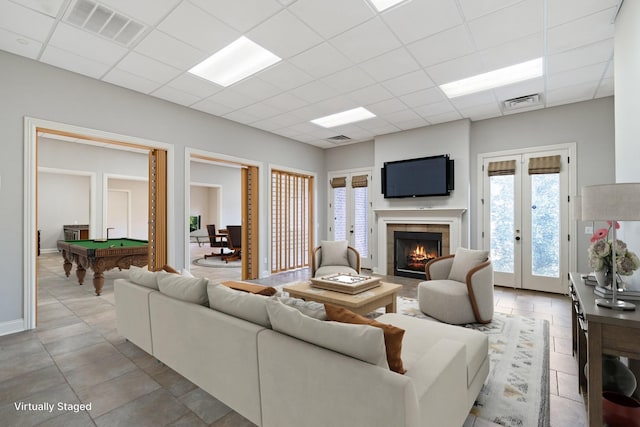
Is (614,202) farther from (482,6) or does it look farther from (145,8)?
(145,8)

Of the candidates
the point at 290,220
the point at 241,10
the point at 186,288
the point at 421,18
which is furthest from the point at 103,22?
the point at 290,220

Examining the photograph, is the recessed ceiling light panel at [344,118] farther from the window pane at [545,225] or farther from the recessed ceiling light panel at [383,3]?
the window pane at [545,225]

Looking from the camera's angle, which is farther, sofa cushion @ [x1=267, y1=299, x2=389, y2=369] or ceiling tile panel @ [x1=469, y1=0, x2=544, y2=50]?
ceiling tile panel @ [x1=469, y1=0, x2=544, y2=50]

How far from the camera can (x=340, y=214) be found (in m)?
7.61

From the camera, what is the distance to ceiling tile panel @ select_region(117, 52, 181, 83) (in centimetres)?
349

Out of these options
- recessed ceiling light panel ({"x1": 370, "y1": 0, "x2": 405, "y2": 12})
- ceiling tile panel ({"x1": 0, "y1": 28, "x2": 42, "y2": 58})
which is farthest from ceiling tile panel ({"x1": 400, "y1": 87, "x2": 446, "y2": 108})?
ceiling tile panel ({"x1": 0, "y1": 28, "x2": 42, "y2": 58})

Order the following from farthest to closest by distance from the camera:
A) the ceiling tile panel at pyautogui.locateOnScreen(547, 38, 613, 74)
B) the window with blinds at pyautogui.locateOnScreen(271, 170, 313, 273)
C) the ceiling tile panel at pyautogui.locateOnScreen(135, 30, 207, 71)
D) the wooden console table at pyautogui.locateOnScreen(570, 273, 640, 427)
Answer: the window with blinds at pyautogui.locateOnScreen(271, 170, 313, 273) → the ceiling tile panel at pyautogui.locateOnScreen(547, 38, 613, 74) → the ceiling tile panel at pyautogui.locateOnScreen(135, 30, 207, 71) → the wooden console table at pyautogui.locateOnScreen(570, 273, 640, 427)

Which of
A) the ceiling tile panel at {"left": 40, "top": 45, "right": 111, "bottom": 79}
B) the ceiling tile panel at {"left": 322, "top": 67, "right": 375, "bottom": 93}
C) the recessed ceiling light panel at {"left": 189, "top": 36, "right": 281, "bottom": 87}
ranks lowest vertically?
the ceiling tile panel at {"left": 40, "top": 45, "right": 111, "bottom": 79}

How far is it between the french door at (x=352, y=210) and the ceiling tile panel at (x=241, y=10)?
15.7ft

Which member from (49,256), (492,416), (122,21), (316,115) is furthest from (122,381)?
(49,256)

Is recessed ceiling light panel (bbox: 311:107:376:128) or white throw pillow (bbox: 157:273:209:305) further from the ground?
recessed ceiling light panel (bbox: 311:107:376:128)

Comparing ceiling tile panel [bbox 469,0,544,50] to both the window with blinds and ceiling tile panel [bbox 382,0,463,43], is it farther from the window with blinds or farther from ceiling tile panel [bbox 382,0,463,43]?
the window with blinds

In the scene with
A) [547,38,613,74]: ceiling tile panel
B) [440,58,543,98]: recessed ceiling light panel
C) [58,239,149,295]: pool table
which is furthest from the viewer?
[58,239,149,295]: pool table

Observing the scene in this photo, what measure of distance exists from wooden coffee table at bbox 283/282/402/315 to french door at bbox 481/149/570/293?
303 centimetres
